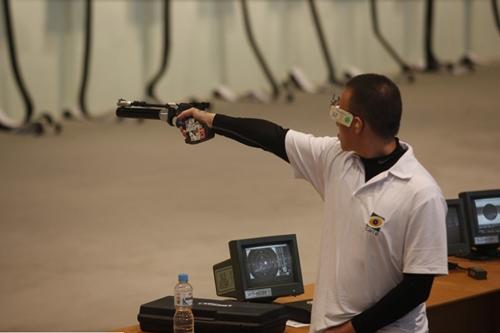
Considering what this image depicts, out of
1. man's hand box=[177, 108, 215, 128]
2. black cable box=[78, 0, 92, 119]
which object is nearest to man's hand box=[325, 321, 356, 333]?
man's hand box=[177, 108, 215, 128]

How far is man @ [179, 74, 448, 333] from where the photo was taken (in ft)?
8.75

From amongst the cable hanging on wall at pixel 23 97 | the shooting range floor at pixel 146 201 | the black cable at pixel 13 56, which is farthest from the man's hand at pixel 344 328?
the black cable at pixel 13 56

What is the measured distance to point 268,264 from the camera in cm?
367

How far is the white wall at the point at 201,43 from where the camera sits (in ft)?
34.1

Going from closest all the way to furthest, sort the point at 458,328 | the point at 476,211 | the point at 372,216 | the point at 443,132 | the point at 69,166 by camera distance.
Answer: the point at 372,216 → the point at 458,328 → the point at 476,211 → the point at 69,166 → the point at 443,132

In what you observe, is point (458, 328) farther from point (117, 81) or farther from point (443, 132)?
point (117, 81)

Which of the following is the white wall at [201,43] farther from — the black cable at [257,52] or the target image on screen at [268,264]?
the target image on screen at [268,264]

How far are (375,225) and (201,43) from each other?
29.5 feet

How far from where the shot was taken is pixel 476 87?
37.3ft

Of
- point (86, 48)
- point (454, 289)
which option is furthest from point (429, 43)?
point (454, 289)

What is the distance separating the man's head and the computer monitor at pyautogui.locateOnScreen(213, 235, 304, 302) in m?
0.98

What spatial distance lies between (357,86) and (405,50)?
10864 mm

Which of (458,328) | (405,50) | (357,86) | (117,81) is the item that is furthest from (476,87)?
(357,86)

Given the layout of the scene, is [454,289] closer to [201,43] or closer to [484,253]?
[484,253]
